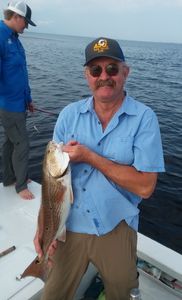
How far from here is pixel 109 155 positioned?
115 inches

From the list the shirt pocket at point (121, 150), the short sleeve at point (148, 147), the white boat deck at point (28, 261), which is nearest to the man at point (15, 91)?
the white boat deck at point (28, 261)

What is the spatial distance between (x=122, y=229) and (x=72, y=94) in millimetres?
16513

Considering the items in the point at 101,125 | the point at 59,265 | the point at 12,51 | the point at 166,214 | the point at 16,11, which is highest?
the point at 16,11

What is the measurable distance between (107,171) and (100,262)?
0.85m

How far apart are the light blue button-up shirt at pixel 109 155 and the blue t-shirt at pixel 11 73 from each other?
243 centimetres

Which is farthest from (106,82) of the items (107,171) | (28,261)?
(28,261)

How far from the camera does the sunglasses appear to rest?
2.92 metres

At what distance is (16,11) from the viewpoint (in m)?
5.14

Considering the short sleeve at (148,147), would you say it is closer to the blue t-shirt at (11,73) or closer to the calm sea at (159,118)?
the blue t-shirt at (11,73)

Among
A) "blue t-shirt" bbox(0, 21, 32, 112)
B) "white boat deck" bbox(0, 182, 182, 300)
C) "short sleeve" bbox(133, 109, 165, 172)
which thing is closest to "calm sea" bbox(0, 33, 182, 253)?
"white boat deck" bbox(0, 182, 182, 300)

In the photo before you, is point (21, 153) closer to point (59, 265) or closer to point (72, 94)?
point (59, 265)

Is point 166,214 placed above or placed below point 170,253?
below

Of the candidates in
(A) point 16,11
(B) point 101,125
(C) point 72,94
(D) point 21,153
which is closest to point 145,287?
(B) point 101,125

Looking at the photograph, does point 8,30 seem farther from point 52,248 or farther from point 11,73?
point 52,248
